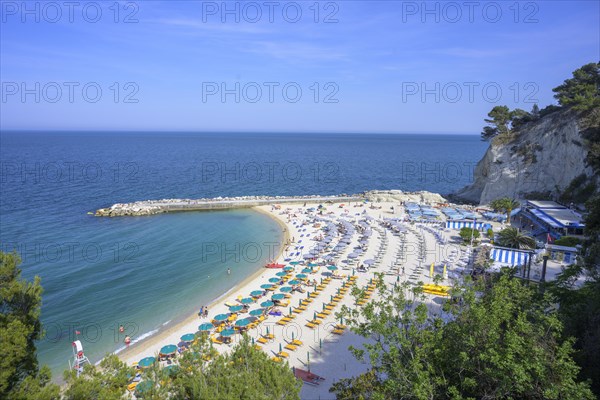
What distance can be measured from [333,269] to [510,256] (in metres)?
14.0

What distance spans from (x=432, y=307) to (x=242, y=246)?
23.4 m

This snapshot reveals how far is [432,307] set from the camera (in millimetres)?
Answer: 23859

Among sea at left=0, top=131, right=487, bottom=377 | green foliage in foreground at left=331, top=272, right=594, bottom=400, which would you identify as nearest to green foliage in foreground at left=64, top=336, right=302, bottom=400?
green foliage in foreground at left=331, top=272, right=594, bottom=400

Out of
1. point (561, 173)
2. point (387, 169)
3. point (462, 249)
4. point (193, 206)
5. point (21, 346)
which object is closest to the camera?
point (21, 346)

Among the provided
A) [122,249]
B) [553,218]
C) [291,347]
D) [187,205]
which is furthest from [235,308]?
[187,205]

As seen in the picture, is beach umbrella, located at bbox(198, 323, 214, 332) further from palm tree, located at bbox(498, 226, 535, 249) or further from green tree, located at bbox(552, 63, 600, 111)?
green tree, located at bbox(552, 63, 600, 111)

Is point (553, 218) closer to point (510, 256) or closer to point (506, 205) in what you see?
point (506, 205)

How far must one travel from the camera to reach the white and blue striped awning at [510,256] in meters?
27.9

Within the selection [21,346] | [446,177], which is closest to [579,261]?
[21,346]

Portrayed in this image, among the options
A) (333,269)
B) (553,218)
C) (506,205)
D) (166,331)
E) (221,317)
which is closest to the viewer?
(221,317)

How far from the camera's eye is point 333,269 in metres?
31.7

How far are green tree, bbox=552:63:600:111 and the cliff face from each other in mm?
1819

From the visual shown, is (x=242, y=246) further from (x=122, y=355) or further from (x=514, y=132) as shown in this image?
(x=514, y=132)

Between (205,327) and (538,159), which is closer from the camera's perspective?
(205,327)
